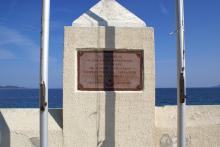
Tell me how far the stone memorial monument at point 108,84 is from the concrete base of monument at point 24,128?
0.50ft

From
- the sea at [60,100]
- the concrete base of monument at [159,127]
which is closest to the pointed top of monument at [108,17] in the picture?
the concrete base of monument at [159,127]

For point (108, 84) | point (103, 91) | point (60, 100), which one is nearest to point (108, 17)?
point (108, 84)

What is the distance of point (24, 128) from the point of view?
5.39 m

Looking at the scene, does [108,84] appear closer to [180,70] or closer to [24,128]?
[180,70]

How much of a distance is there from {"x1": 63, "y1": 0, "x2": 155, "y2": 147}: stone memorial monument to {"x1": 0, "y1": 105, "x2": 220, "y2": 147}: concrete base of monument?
17cm

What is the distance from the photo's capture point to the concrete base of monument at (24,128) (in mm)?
5324

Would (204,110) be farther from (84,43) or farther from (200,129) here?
(84,43)

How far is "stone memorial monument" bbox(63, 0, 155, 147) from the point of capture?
5.33 m

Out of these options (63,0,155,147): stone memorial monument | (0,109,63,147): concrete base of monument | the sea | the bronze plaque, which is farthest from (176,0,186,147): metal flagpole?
the sea

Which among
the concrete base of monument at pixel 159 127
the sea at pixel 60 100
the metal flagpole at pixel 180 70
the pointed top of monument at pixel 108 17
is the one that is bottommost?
the sea at pixel 60 100

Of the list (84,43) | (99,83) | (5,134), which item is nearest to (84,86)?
(99,83)

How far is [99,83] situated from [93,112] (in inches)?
16.1

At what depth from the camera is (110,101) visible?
5.36m

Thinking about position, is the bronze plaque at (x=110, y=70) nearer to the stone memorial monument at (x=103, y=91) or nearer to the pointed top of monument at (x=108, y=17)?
the stone memorial monument at (x=103, y=91)
